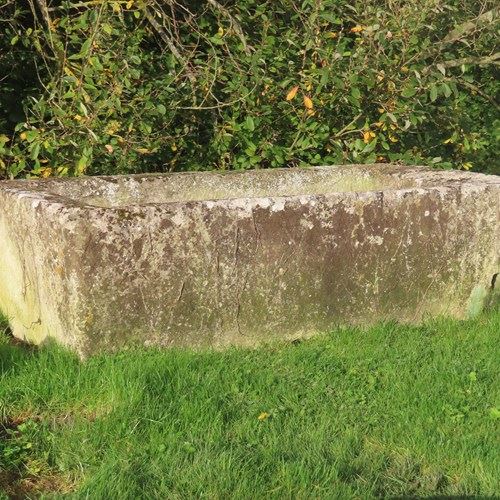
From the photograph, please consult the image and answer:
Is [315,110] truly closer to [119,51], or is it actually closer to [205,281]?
[119,51]

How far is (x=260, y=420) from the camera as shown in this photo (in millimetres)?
3916

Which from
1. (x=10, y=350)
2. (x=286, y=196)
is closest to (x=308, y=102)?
(x=286, y=196)

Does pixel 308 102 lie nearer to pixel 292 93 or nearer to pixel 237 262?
pixel 292 93

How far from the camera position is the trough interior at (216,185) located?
19.4 ft

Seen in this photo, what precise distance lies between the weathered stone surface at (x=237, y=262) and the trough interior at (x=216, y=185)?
188 mm

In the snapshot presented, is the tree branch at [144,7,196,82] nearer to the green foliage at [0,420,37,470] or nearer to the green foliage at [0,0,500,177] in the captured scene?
the green foliage at [0,0,500,177]

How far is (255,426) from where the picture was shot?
385cm

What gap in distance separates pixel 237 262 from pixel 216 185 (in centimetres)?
168

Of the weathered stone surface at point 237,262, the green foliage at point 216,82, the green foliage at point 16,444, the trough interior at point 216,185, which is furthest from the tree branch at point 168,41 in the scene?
the green foliage at point 16,444

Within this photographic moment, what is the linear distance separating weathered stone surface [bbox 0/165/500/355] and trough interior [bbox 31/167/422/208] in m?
0.19

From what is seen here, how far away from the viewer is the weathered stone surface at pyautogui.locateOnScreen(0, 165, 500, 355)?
177 inches

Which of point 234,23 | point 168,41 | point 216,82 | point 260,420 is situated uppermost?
point 234,23

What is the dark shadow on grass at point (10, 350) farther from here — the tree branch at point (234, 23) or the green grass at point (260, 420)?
the tree branch at point (234, 23)

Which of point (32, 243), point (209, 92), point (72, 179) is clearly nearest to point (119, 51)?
point (209, 92)
